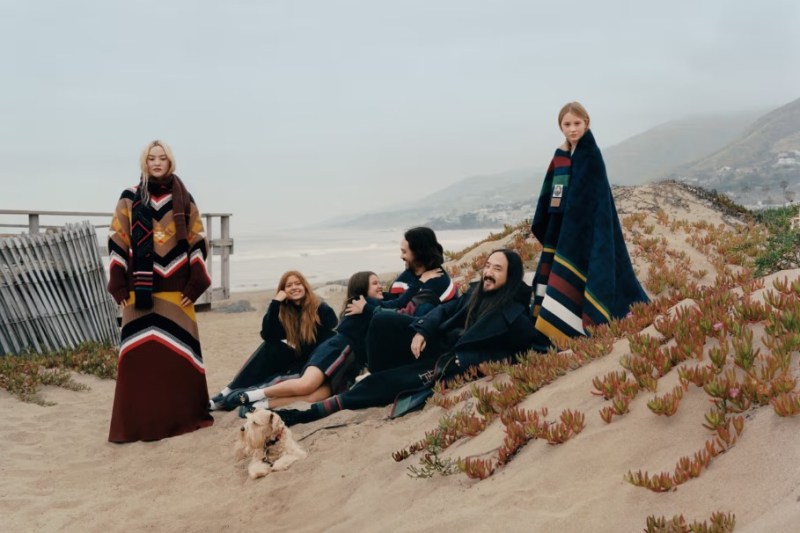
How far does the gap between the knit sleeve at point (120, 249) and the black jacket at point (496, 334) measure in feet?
10.3

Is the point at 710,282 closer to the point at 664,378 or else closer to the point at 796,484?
the point at 664,378

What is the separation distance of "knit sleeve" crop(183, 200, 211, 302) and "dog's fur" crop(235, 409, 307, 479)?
6.33 feet

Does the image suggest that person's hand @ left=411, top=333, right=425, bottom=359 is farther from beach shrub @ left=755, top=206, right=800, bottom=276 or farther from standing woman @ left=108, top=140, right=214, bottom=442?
beach shrub @ left=755, top=206, right=800, bottom=276

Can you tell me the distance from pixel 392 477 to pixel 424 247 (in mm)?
2911

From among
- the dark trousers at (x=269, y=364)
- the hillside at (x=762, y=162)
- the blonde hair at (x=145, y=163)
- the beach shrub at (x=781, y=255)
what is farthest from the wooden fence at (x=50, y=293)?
the hillside at (x=762, y=162)

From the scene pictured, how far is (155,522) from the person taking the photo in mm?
5059

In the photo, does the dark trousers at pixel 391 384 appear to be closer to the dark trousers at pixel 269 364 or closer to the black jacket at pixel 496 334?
the black jacket at pixel 496 334

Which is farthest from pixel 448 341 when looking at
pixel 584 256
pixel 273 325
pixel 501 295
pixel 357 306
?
pixel 273 325

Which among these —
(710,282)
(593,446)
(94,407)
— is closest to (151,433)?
(94,407)

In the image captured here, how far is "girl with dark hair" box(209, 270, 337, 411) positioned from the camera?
7398 millimetres

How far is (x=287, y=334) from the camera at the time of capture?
756cm

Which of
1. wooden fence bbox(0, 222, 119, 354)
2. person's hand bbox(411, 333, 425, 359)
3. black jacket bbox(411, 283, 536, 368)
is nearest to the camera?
black jacket bbox(411, 283, 536, 368)

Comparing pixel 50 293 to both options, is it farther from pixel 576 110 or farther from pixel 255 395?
pixel 576 110

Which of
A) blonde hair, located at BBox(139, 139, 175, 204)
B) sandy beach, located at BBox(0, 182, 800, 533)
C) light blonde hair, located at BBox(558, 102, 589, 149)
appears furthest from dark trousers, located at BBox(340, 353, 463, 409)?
blonde hair, located at BBox(139, 139, 175, 204)
